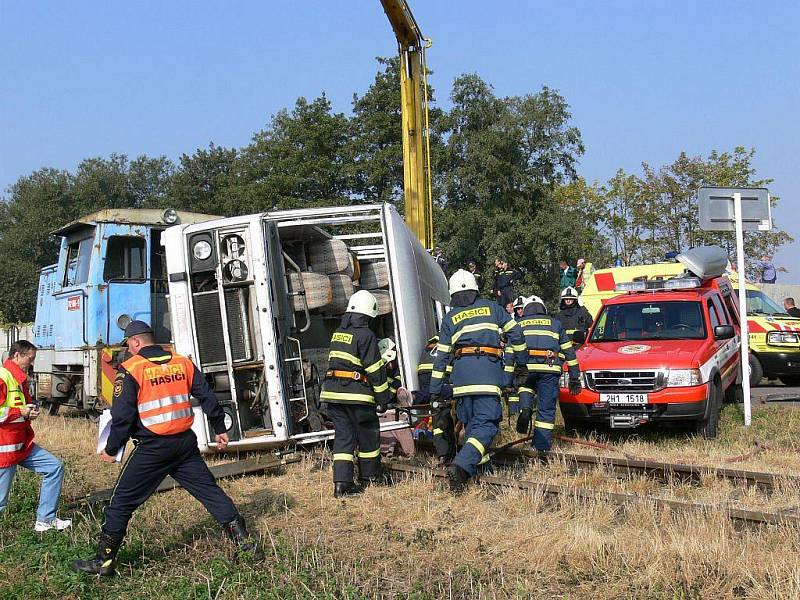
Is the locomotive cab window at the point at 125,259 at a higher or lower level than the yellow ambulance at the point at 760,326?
higher

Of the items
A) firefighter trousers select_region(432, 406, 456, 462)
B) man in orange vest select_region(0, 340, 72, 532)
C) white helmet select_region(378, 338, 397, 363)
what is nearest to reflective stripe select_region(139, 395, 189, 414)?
man in orange vest select_region(0, 340, 72, 532)

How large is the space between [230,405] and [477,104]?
3173 centimetres

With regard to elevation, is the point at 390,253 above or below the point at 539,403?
above

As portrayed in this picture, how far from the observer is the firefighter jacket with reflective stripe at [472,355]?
723 cm

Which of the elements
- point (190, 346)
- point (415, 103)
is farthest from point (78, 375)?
point (415, 103)

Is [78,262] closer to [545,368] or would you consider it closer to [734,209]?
[545,368]

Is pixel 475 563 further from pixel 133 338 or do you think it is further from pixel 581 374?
pixel 581 374

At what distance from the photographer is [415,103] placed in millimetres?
17156

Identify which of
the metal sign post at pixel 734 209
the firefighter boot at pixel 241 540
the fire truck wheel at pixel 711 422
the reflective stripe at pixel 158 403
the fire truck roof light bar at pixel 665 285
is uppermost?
the metal sign post at pixel 734 209

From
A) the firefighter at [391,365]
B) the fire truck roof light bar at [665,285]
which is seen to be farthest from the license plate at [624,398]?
the fire truck roof light bar at [665,285]

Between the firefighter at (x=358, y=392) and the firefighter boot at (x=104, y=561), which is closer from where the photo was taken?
the firefighter boot at (x=104, y=561)

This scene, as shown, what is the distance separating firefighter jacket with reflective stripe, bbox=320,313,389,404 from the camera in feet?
24.4

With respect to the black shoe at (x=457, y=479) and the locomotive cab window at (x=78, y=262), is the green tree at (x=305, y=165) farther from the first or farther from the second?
the black shoe at (x=457, y=479)

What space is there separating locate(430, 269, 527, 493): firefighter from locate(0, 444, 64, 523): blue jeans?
3134 mm
